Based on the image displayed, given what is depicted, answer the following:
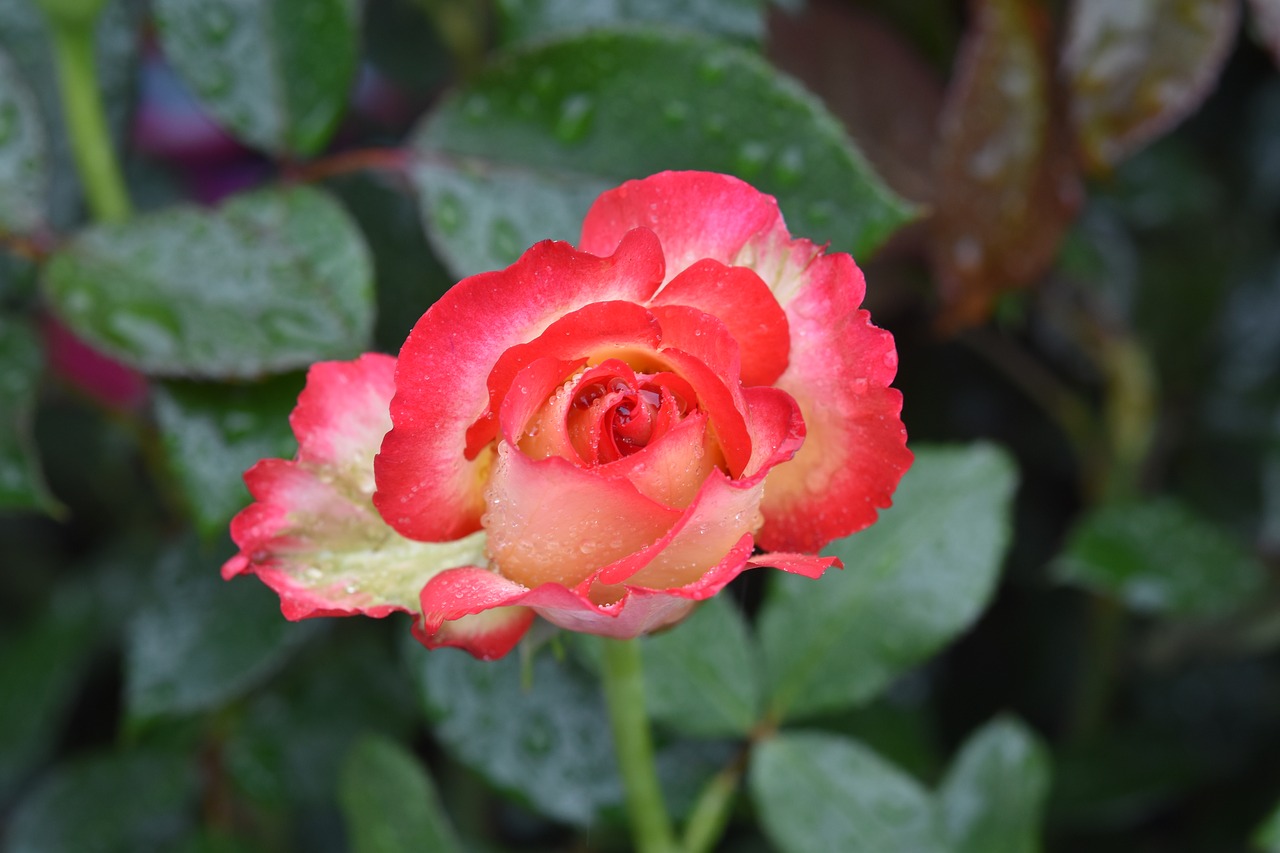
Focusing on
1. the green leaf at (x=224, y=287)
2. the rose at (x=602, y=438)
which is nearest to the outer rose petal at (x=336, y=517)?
the rose at (x=602, y=438)

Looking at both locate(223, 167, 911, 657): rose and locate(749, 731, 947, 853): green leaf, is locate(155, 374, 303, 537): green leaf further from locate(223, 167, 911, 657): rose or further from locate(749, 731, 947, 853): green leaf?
locate(749, 731, 947, 853): green leaf

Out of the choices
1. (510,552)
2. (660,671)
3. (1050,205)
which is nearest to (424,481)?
(510,552)

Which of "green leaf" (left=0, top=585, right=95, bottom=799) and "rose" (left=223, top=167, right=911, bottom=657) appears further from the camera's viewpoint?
"green leaf" (left=0, top=585, right=95, bottom=799)

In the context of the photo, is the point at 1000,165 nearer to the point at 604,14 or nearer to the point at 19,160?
the point at 604,14

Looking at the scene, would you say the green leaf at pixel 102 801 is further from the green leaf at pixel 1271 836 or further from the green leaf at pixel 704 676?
the green leaf at pixel 1271 836

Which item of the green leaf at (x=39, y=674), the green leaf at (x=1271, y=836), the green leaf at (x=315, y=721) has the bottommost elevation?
the green leaf at (x=39, y=674)

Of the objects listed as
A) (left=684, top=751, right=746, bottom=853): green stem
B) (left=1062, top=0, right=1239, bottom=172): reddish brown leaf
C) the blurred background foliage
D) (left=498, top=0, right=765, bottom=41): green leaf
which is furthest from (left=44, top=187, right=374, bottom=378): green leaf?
(left=1062, top=0, right=1239, bottom=172): reddish brown leaf
